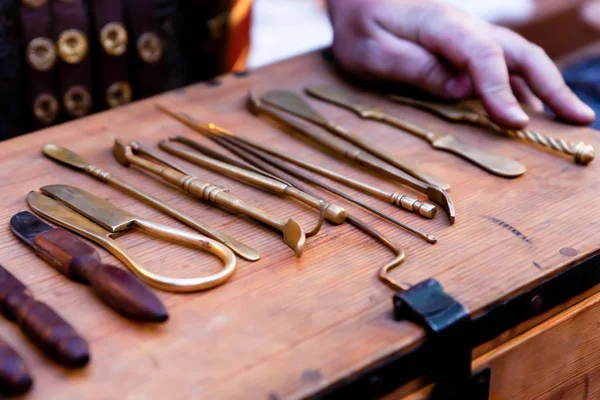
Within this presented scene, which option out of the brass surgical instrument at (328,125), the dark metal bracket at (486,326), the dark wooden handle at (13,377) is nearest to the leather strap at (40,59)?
the brass surgical instrument at (328,125)

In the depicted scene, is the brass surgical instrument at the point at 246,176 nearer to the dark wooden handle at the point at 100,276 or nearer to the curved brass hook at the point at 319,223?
the curved brass hook at the point at 319,223

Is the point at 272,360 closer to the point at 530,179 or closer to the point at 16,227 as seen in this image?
the point at 16,227

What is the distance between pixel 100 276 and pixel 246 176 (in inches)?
10.6

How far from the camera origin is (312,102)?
115cm

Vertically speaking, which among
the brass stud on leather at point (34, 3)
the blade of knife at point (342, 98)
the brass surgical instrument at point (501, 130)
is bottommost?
the brass surgical instrument at point (501, 130)

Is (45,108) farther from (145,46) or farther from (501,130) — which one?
(501,130)

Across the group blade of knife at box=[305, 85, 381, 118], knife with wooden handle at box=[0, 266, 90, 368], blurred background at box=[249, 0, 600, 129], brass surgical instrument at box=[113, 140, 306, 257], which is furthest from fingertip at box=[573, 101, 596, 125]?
blurred background at box=[249, 0, 600, 129]

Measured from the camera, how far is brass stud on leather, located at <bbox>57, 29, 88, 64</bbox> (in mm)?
1179

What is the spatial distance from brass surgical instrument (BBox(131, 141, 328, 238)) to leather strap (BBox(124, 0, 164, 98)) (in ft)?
1.17

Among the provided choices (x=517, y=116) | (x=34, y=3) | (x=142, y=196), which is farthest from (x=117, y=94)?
(x=517, y=116)

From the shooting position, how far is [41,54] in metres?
1.17

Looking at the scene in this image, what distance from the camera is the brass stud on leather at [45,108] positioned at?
3.97 feet

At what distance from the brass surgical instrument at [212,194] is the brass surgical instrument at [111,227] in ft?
0.22

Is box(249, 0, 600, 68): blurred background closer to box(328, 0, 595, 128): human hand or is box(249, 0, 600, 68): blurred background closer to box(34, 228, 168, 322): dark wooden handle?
box(328, 0, 595, 128): human hand
